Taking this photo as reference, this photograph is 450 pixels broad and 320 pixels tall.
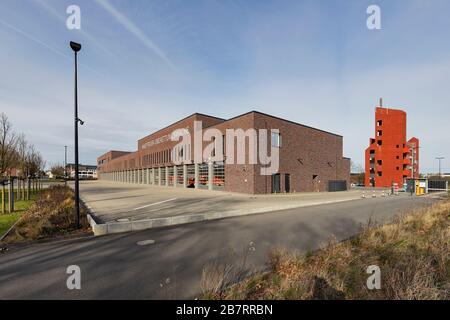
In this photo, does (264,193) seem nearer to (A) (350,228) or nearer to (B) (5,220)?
(A) (350,228)

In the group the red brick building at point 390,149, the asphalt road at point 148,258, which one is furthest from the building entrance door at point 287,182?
the red brick building at point 390,149

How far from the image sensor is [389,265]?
4.32 meters

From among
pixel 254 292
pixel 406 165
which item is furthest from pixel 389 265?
pixel 406 165

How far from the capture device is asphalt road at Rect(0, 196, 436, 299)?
384 cm

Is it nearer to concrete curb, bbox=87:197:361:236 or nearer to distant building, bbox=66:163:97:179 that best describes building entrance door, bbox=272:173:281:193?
concrete curb, bbox=87:197:361:236

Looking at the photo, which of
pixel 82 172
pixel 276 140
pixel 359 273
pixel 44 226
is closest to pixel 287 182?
pixel 276 140

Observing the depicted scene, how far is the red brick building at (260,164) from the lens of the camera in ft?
75.1

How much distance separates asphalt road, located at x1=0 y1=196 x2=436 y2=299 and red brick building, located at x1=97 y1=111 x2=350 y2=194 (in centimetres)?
1406

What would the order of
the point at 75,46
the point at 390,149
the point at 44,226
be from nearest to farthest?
the point at 44,226 → the point at 75,46 → the point at 390,149

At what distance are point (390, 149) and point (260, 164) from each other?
1742 inches

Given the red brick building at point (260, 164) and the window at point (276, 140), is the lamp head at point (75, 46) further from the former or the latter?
the window at point (276, 140)

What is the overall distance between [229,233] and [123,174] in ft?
224

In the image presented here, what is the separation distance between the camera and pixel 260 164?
22.7 meters

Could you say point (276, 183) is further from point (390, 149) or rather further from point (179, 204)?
point (390, 149)
